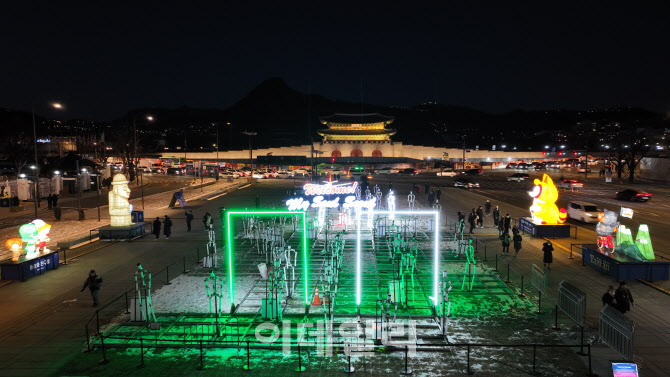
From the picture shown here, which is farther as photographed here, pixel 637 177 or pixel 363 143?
pixel 363 143

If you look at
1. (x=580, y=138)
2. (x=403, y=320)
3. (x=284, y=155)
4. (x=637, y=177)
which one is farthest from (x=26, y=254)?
(x=580, y=138)

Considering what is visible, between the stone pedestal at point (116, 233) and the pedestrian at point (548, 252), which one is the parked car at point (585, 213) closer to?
the pedestrian at point (548, 252)

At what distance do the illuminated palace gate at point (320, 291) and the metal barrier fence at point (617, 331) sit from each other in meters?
3.91

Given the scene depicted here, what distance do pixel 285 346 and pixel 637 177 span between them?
7376 centimetres

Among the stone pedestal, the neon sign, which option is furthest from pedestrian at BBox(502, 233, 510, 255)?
the stone pedestal

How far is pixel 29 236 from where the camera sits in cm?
1817

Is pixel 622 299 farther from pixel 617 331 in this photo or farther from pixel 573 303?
pixel 617 331

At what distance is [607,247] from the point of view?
18188mm

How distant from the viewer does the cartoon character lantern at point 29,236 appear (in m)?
18.0

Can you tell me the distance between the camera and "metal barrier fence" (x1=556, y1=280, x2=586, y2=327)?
12.1 m

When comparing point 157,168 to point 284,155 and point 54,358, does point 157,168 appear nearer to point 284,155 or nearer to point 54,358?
point 284,155

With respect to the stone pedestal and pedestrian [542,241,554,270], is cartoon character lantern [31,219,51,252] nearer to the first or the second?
the stone pedestal

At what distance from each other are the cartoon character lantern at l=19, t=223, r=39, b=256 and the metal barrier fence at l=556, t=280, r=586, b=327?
20482 mm

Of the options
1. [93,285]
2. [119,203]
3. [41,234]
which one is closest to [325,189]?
[119,203]
